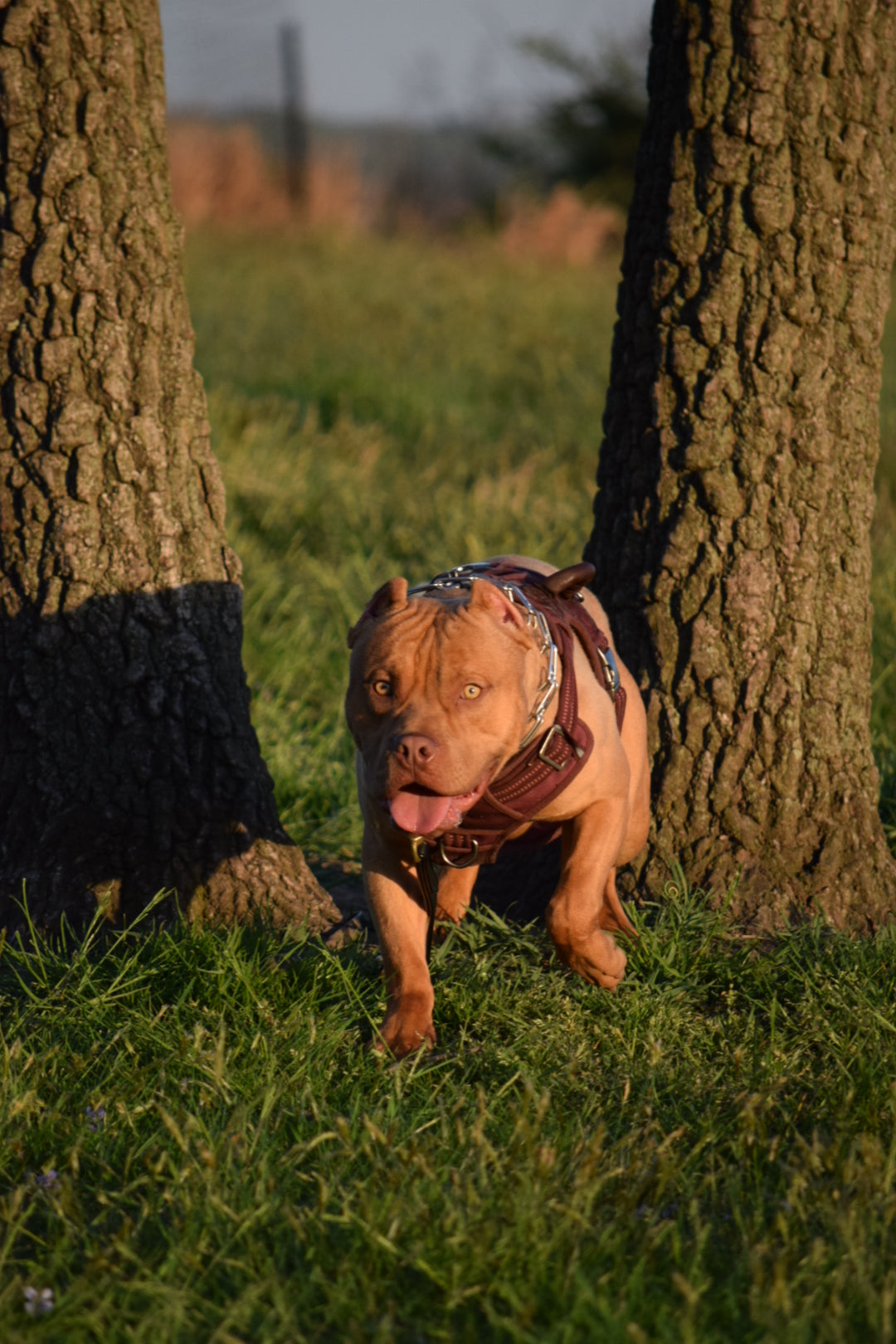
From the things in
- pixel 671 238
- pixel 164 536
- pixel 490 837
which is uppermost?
pixel 671 238

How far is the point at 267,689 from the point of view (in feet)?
17.6

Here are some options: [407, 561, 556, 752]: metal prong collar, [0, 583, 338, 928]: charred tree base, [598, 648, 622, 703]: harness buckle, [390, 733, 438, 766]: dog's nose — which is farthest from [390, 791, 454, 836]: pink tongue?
[0, 583, 338, 928]: charred tree base

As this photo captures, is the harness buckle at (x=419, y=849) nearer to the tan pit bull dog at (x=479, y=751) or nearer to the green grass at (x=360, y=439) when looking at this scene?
the tan pit bull dog at (x=479, y=751)

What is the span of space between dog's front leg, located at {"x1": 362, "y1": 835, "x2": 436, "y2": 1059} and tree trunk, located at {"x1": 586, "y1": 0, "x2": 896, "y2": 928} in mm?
928

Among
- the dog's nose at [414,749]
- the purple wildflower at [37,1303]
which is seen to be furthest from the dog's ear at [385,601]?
the purple wildflower at [37,1303]

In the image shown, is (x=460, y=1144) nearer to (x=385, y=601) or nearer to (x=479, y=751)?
(x=479, y=751)

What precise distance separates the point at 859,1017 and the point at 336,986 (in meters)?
1.22

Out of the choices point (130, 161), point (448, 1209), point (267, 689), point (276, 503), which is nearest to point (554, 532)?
point (276, 503)

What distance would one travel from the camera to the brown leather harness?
283 cm

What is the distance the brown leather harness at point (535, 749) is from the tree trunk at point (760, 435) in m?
0.54

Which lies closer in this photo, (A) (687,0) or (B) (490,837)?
(B) (490,837)

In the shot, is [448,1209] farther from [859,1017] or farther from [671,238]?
[671,238]

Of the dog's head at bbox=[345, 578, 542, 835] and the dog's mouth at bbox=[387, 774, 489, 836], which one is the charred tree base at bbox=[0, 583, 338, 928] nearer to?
the dog's head at bbox=[345, 578, 542, 835]

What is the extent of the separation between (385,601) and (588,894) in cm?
82
